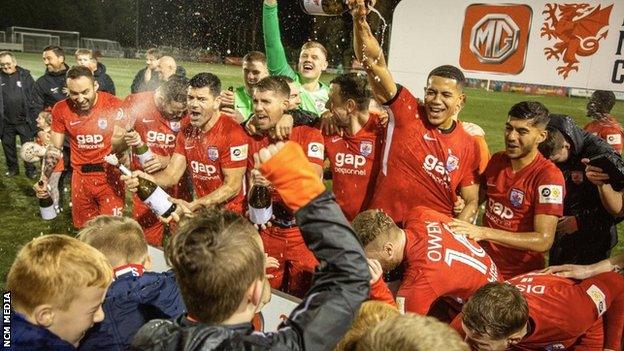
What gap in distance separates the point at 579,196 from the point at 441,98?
1.72 metres

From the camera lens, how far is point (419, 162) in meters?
4.11

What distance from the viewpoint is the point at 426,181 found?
415 centimetres

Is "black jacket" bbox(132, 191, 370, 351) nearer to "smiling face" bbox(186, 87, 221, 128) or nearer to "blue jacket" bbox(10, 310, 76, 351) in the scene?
"blue jacket" bbox(10, 310, 76, 351)

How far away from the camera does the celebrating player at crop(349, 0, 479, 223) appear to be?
3.99 metres

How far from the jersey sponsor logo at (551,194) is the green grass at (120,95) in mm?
4431

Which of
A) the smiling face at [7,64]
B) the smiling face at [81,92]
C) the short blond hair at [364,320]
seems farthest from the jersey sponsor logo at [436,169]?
the smiling face at [7,64]

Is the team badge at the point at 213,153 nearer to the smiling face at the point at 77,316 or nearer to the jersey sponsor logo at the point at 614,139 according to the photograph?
the smiling face at the point at 77,316

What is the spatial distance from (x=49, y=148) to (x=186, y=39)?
159 feet

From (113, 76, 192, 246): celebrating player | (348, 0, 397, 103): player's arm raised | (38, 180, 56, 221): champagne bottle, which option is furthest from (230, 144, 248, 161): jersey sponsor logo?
(38, 180, 56, 221): champagne bottle

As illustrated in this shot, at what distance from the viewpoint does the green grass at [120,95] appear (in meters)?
6.96

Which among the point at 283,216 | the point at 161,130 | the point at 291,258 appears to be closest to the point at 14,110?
the point at 161,130

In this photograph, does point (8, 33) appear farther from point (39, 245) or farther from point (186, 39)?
point (39, 245)

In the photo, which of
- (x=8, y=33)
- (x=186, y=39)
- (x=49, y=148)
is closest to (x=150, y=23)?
(x=186, y=39)

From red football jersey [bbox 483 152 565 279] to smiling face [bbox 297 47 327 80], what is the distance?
252 centimetres
